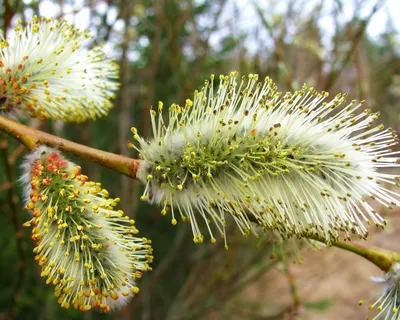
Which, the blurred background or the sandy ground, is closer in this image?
the blurred background

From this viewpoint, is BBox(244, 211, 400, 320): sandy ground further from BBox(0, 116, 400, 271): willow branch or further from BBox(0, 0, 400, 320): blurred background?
BBox(0, 116, 400, 271): willow branch

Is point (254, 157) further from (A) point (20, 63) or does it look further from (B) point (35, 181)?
(A) point (20, 63)

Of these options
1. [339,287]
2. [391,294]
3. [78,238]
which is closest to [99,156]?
[78,238]

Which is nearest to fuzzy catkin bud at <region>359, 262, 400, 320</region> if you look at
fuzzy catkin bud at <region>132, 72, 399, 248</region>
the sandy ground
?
fuzzy catkin bud at <region>132, 72, 399, 248</region>

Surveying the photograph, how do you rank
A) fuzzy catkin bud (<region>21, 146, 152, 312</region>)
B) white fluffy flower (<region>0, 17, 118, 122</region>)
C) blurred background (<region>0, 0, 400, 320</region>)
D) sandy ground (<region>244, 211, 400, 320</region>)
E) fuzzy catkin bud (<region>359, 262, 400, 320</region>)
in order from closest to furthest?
fuzzy catkin bud (<region>21, 146, 152, 312</region>), fuzzy catkin bud (<region>359, 262, 400, 320</region>), white fluffy flower (<region>0, 17, 118, 122</region>), blurred background (<region>0, 0, 400, 320</region>), sandy ground (<region>244, 211, 400, 320</region>)

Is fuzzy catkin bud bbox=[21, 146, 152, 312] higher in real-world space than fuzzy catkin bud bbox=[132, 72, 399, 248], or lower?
lower

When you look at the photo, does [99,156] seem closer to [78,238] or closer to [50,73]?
[78,238]

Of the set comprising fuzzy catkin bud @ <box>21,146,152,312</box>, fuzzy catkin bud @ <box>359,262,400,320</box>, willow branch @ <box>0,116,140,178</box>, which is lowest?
fuzzy catkin bud @ <box>21,146,152,312</box>

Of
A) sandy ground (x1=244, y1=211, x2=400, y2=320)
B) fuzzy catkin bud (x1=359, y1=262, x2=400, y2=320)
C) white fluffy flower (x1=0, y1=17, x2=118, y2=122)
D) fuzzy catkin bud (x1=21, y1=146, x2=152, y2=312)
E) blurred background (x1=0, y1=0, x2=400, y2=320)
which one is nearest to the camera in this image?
fuzzy catkin bud (x1=21, y1=146, x2=152, y2=312)
